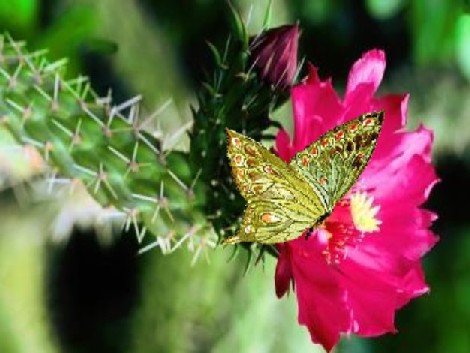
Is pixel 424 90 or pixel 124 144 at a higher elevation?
pixel 124 144

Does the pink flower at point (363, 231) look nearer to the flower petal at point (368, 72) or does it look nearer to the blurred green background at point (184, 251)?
the flower petal at point (368, 72)

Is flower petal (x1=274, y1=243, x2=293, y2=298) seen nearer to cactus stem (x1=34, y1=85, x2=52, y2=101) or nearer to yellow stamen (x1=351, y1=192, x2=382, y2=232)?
yellow stamen (x1=351, y1=192, x2=382, y2=232)

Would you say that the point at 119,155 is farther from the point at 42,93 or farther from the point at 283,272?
the point at 283,272

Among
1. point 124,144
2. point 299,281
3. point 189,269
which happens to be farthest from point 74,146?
point 189,269

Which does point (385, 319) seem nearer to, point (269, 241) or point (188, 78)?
point (269, 241)

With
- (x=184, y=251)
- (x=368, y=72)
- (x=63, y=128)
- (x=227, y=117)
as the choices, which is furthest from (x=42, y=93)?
(x=184, y=251)

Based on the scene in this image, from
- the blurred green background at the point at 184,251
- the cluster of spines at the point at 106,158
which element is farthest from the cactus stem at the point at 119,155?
the blurred green background at the point at 184,251

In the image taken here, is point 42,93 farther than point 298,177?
Result: Yes
